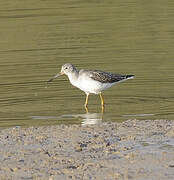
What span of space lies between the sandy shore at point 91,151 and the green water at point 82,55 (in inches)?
56.4

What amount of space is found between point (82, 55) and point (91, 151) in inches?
348

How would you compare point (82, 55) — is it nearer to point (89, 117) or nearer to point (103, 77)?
point (103, 77)

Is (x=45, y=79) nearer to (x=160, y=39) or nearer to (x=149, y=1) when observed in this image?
(x=160, y=39)

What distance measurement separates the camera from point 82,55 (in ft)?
60.1

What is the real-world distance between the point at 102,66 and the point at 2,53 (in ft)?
11.5

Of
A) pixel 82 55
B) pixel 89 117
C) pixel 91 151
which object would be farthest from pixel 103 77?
pixel 91 151

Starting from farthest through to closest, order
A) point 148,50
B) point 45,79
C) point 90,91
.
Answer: point 148,50, point 45,79, point 90,91

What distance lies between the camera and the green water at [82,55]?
13281 millimetres

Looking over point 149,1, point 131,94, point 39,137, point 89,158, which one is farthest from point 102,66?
point 149,1

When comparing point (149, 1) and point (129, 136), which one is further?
point (149, 1)

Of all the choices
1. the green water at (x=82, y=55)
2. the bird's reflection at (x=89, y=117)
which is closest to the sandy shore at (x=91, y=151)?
the bird's reflection at (x=89, y=117)

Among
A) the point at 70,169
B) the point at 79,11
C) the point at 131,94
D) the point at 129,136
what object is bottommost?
the point at 70,169

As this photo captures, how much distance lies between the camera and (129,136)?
33.9 ft

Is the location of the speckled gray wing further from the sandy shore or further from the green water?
the sandy shore
